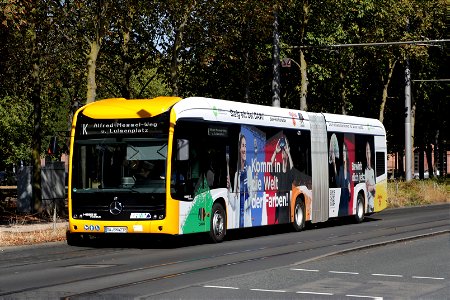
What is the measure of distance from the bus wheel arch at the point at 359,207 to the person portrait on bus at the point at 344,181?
3.26 ft

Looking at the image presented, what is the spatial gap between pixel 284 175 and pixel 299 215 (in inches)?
60.4

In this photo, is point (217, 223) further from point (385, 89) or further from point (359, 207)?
point (385, 89)

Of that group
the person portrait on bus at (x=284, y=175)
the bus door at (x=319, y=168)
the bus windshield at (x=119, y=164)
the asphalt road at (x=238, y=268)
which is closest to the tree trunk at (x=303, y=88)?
the bus door at (x=319, y=168)

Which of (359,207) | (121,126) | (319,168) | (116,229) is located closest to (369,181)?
(359,207)

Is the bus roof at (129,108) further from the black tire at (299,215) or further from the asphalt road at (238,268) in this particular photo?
the black tire at (299,215)

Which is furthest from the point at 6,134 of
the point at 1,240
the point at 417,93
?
the point at 1,240

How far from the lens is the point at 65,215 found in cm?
3173

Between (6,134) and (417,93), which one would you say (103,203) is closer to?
(417,93)

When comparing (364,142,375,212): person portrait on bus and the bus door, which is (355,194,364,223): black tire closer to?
(364,142,375,212): person portrait on bus

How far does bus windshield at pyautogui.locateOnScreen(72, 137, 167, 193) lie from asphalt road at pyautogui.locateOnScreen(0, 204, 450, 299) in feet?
4.38

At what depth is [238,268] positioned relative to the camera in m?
16.3

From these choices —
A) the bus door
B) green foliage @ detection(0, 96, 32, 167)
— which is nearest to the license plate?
the bus door

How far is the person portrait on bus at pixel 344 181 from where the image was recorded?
29891mm

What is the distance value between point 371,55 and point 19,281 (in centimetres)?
3697
